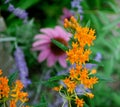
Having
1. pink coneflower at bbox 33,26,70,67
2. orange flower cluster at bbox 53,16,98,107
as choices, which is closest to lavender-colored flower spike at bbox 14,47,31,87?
pink coneflower at bbox 33,26,70,67

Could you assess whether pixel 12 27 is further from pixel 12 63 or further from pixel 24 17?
pixel 12 63

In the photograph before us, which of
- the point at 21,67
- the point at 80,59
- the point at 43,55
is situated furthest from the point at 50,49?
the point at 80,59

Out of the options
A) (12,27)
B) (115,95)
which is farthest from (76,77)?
(115,95)

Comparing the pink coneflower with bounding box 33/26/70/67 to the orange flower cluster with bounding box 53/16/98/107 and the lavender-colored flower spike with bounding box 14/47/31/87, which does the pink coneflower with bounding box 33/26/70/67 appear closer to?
the lavender-colored flower spike with bounding box 14/47/31/87

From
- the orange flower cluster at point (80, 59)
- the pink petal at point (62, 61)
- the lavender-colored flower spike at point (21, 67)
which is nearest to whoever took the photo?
the orange flower cluster at point (80, 59)

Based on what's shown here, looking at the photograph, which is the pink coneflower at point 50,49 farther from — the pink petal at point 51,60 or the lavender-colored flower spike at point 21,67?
the lavender-colored flower spike at point 21,67

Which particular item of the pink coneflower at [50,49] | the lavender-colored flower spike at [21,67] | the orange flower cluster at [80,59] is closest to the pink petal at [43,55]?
the pink coneflower at [50,49]

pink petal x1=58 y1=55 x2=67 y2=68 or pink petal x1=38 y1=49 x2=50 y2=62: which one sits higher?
pink petal x1=38 y1=49 x2=50 y2=62

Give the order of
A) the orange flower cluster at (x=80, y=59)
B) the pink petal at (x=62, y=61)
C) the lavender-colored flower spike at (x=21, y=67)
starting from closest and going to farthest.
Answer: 1. the orange flower cluster at (x=80, y=59)
2. the lavender-colored flower spike at (x=21, y=67)
3. the pink petal at (x=62, y=61)

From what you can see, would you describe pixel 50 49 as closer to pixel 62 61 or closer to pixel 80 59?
pixel 62 61

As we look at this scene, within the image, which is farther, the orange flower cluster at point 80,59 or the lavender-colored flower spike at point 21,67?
the lavender-colored flower spike at point 21,67

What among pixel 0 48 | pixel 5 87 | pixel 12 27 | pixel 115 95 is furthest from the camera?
pixel 115 95
